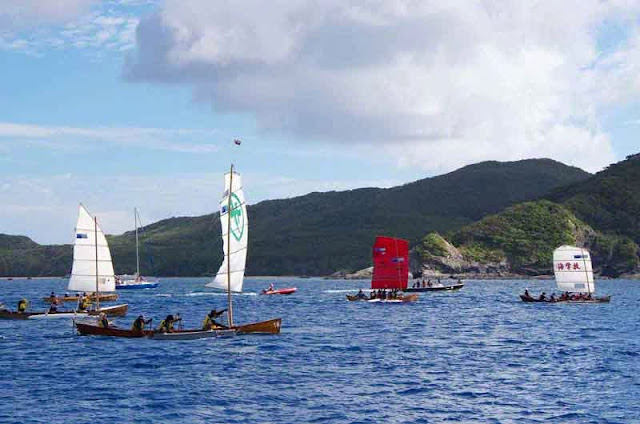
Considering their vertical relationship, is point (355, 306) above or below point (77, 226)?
below

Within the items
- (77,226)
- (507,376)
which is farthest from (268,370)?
(77,226)

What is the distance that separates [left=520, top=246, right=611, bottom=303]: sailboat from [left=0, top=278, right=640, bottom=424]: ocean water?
3546 cm

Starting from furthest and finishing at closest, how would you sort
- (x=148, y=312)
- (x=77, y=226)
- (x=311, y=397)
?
(x=148, y=312) < (x=77, y=226) < (x=311, y=397)

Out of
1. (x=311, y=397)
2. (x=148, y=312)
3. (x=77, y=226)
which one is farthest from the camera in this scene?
(x=148, y=312)

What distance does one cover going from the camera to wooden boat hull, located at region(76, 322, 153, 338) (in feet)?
215

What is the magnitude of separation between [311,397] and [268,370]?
926 centimetres

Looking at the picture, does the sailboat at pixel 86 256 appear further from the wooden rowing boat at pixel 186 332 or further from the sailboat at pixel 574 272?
the sailboat at pixel 574 272

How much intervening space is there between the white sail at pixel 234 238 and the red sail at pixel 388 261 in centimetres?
6051

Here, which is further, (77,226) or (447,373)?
(77,226)

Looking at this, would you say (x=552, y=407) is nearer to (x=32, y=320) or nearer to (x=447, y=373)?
(x=447, y=373)

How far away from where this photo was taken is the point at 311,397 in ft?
134

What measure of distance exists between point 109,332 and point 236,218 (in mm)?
15753

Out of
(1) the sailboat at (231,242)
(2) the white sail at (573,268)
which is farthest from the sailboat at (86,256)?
(2) the white sail at (573,268)

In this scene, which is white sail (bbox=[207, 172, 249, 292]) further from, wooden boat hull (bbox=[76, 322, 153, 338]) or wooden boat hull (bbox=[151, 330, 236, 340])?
wooden boat hull (bbox=[76, 322, 153, 338])
